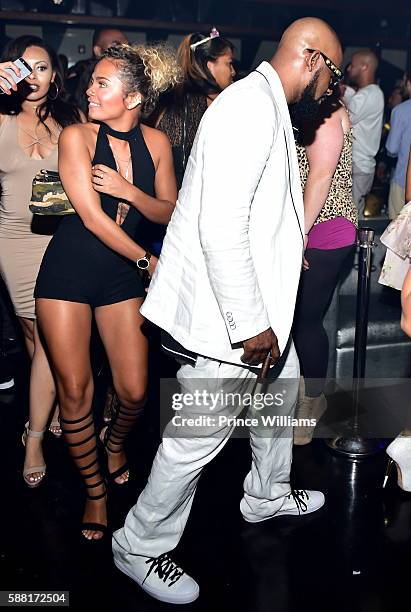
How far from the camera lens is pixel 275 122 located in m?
2.04

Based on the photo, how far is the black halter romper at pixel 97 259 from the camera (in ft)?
8.14

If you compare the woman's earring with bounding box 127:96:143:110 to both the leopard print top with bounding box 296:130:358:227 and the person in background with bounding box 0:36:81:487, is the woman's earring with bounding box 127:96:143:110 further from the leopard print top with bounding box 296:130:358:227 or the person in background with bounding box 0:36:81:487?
the leopard print top with bounding box 296:130:358:227

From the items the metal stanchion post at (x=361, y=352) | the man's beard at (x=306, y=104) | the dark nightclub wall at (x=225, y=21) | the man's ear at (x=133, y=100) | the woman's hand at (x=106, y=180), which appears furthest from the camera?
the dark nightclub wall at (x=225, y=21)

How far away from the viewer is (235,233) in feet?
6.53

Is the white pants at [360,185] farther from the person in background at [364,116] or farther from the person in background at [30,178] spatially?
the person in background at [30,178]

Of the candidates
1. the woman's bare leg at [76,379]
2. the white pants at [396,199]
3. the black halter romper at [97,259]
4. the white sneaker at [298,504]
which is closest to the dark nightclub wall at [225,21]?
the white pants at [396,199]

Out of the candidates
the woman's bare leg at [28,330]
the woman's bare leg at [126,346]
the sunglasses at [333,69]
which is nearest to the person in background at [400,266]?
the sunglasses at [333,69]

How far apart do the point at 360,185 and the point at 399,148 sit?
19.2 inches

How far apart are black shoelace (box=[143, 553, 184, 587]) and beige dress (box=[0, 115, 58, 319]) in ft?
4.01

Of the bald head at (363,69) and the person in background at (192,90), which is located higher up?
the bald head at (363,69)

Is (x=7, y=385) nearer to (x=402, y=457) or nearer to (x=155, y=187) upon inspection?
(x=155, y=187)

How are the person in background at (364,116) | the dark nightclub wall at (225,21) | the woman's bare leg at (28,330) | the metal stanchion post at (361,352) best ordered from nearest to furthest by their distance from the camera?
the woman's bare leg at (28,330), the metal stanchion post at (361,352), the person in background at (364,116), the dark nightclub wall at (225,21)

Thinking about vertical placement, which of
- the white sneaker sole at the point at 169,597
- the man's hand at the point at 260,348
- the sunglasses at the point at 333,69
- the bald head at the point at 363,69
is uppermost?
the bald head at the point at 363,69

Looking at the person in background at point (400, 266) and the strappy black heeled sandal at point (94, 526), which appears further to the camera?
the person in background at point (400, 266)
